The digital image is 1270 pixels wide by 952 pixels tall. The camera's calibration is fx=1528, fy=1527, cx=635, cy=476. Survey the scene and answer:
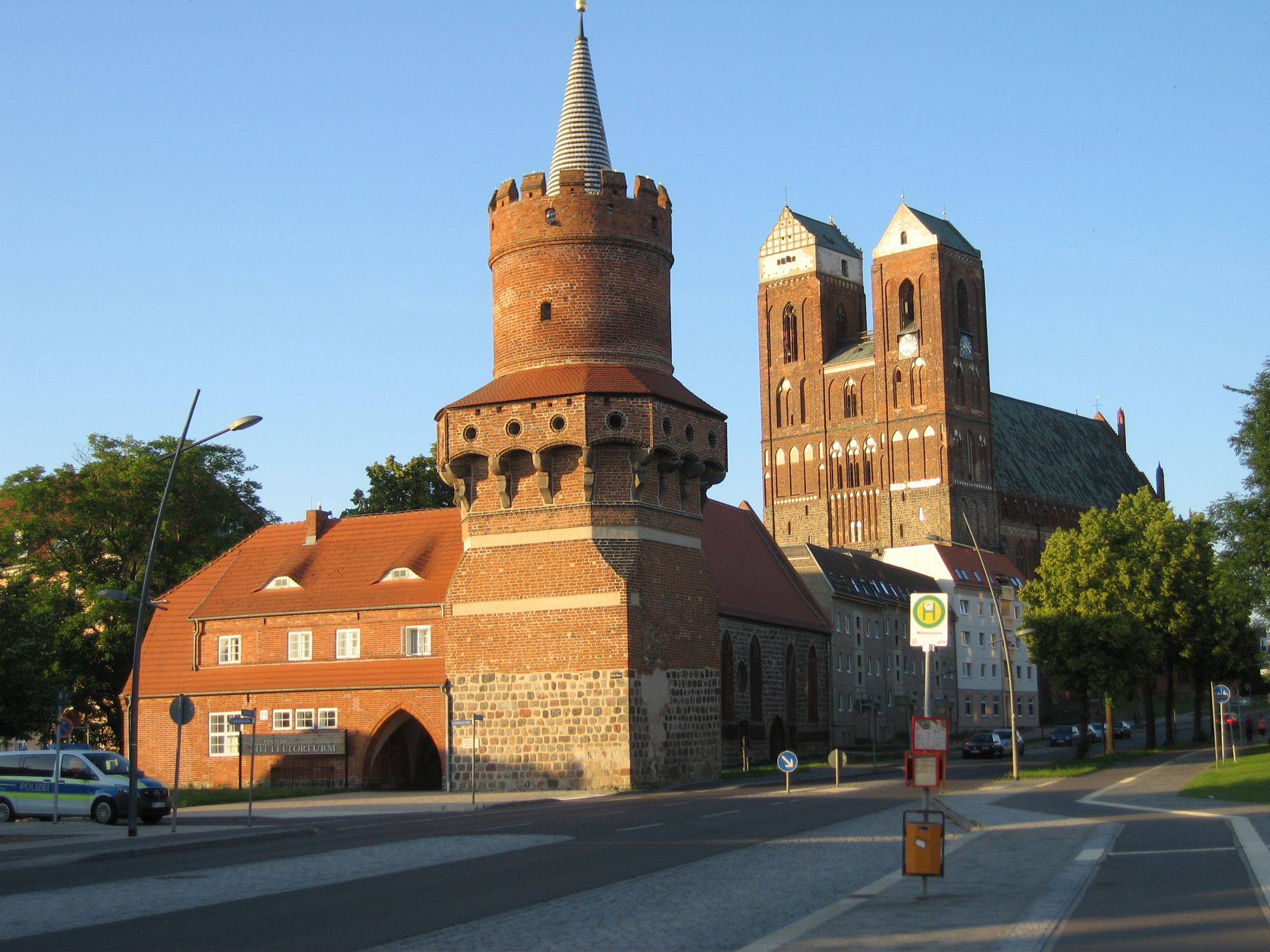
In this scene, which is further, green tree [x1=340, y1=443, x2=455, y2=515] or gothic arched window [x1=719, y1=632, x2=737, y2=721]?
green tree [x1=340, y1=443, x2=455, y2=515]

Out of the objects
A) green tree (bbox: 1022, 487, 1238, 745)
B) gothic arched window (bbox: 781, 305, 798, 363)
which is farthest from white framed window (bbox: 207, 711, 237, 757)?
gothic arched window (bbox: 781, 305, 798, 363)

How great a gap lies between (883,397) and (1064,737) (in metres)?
50.6

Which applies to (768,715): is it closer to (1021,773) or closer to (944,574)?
(1021,773)

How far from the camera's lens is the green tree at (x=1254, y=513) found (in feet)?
136

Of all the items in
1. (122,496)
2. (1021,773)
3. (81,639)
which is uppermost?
(122,496)

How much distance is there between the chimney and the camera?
5538cm

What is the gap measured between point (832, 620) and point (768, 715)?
796 inches

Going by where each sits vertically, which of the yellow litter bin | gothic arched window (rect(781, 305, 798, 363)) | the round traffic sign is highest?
gothic arched window (rect(781, 305, 798, 363))

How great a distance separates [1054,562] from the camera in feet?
201

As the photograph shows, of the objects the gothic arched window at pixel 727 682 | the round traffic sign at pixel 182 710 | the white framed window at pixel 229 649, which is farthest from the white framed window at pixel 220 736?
the round traffic sign at pixel 182 710

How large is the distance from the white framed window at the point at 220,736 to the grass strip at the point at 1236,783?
29976 mm

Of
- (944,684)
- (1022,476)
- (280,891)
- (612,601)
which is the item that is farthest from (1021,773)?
(1022,476)

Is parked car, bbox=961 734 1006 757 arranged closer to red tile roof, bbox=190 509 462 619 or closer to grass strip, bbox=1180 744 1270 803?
grass strip, bbox=1180 744 1270 803

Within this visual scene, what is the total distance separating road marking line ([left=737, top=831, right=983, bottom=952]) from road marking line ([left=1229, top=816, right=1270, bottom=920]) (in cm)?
373
